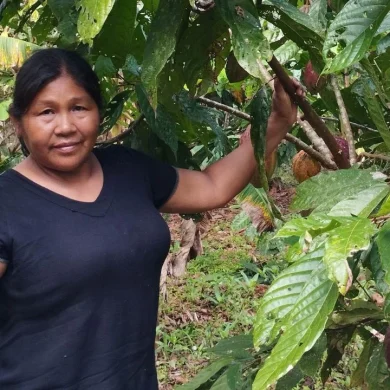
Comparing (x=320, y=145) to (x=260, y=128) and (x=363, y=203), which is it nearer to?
(x=260, y=128)

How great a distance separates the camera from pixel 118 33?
115cm

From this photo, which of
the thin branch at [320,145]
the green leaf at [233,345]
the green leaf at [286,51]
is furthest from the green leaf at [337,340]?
the green leaf at [286,51]

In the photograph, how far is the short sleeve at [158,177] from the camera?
1.30 m

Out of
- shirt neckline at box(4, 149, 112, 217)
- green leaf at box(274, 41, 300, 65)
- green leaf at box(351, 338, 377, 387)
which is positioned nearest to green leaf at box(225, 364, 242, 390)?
green leaf at box(351, 338, 377, 387)

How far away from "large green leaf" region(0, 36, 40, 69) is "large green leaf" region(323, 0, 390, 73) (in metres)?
3.36

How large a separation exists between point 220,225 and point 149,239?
154 inches

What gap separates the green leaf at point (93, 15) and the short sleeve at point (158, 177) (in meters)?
0.58

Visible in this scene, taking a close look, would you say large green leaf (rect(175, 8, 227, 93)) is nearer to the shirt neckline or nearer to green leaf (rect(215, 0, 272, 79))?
green leaf (rect(215, 0, 272, 79))

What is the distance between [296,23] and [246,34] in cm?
12

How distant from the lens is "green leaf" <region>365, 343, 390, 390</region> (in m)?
1.10

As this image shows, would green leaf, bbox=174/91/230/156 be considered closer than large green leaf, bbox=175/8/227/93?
No

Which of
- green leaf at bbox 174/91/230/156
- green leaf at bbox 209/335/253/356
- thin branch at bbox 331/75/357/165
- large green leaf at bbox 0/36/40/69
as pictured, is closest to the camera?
thin branch at bbox 331/75/357/165

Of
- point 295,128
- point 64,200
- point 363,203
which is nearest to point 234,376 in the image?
point 64,200

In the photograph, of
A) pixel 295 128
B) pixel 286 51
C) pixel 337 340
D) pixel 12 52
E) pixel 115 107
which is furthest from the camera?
pixel 12 52
